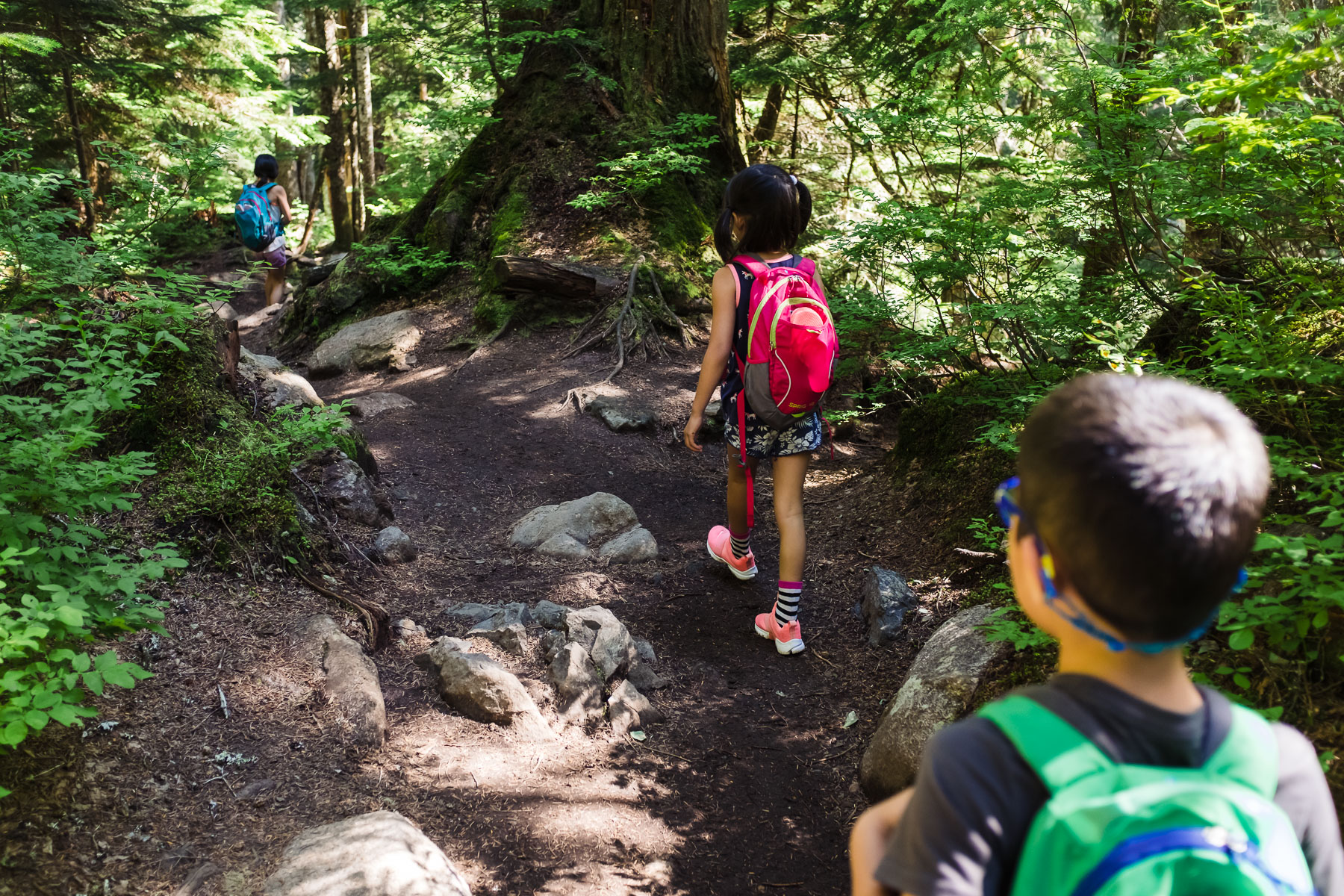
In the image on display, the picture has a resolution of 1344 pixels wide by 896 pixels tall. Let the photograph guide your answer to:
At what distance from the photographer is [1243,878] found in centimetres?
92

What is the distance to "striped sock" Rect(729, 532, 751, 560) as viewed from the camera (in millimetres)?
4711

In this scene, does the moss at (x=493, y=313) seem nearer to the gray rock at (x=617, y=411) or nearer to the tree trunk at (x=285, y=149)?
the gray rock at (x=617, y=411)

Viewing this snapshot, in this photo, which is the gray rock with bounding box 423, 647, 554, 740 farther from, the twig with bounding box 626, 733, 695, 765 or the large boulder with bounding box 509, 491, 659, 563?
the large boulder with bounding box 509, 491, 659, 563

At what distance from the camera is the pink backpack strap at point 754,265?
3.91 m

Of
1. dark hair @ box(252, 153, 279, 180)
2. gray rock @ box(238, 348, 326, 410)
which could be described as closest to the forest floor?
gray rock @ box(238, 348, 326, 410)

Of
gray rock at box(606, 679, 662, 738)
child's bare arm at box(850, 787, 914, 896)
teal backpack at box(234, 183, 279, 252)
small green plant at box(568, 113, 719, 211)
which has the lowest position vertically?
gray rock at box(606, 679, 662, 738)

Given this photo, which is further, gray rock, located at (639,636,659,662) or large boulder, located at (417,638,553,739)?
gray rock, located at (639,636,659,662)

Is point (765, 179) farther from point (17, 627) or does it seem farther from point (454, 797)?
point (17, 627)

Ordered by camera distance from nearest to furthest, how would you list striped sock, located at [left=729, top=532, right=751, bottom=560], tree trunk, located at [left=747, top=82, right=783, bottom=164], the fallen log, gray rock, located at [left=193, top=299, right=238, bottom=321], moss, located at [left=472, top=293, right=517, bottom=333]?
gray rock, located at [left=193, top=299, right=238, bottom=321]
striped sock, located at [left=729, top=532, right=751, bottom=560]
the fallen log
moss, located at [left=472, top=293, right=517, bottom=333]
tree trunk, located at [left=747, top=82, right=783, bottom=164]

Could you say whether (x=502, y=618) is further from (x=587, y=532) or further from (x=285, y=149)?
(x=285, y=149)

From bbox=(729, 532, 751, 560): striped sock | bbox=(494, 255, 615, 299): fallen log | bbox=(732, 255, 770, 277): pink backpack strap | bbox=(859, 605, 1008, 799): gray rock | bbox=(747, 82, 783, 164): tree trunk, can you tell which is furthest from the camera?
bbox=(747, 82, 783, 164): tree trunk

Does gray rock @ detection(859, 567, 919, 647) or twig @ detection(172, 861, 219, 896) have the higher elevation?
twig @ detection(172, 861, 219, 896)

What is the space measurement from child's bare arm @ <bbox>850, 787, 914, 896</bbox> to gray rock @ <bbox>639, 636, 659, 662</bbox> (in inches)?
110

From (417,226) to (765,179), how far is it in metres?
7.72
